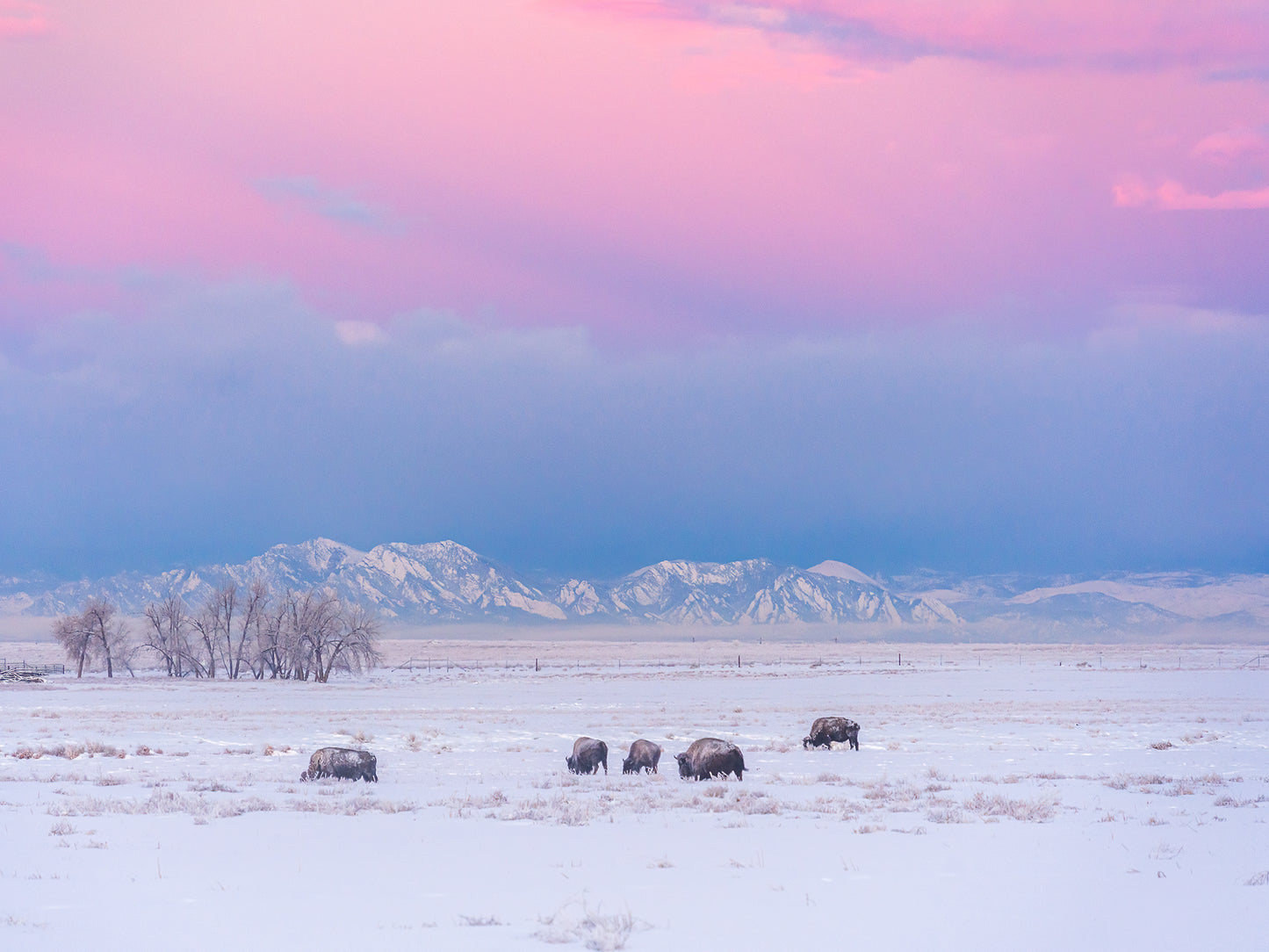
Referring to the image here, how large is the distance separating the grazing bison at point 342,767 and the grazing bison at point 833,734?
12253mm

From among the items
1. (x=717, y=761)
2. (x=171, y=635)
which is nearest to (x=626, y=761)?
(x=717, y=761)

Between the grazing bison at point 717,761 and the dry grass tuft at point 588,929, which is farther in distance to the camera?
the grazing bison at point 717,761

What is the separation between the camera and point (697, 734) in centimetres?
3288

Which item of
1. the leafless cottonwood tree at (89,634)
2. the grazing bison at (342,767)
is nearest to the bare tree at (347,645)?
the leafless cottonwood tree at (89,634)

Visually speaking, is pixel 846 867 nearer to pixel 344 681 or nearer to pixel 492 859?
pixel 492 859

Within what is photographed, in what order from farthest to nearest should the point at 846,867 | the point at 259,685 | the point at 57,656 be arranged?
1. the point at 57,656
2. the point at 259,685
3. the point at 846,867

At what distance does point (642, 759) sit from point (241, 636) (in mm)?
91383

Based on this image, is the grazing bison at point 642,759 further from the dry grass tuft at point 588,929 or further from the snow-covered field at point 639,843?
the dry grass tuft at point 588,929

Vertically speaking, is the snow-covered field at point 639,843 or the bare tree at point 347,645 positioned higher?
the snow-covered field at point 639,843

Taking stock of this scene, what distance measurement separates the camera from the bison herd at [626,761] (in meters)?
21.4

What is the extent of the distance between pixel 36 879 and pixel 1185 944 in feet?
37.3

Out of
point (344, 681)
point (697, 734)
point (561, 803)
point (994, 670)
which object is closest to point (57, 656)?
Answer: point (344, 681)

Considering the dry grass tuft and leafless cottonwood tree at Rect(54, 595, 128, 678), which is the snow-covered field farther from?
leafless cottonwood tree at Rect(54, 595, 128, 678)

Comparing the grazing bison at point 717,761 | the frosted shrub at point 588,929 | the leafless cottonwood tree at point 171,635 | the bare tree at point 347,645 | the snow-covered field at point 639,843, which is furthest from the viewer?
the leafless cottonwood tree at point 171,635
